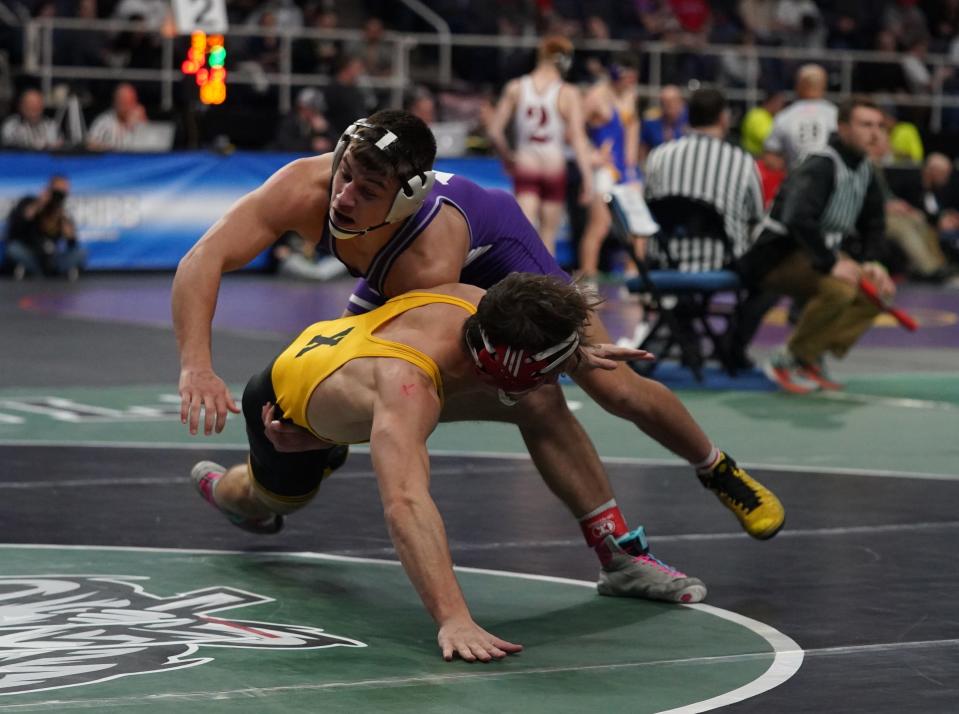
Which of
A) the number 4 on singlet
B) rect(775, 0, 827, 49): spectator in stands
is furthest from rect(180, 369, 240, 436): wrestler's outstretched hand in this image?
rect(775, 0, 827, 49): spectator in stands

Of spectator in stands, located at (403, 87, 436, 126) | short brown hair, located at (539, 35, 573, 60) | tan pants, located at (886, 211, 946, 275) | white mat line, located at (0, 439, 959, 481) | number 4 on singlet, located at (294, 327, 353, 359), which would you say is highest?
short brown hair, located at (539, 35, 573, 60)

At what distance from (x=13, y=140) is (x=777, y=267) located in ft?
28.0

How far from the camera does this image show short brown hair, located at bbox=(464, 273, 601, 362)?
4.36 meters

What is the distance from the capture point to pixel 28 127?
Result: 53.4 feet

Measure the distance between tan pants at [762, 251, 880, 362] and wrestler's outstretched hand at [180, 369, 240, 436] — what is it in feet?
17.7

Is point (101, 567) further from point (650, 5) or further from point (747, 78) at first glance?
point (650, 5)

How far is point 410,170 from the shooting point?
4.78 m

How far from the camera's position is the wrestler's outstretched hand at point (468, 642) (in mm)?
4238

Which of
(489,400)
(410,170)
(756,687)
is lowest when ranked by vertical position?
(756,687)

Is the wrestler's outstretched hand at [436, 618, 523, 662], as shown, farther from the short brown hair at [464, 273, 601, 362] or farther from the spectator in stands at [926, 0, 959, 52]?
the spectator in stands at [926, 0, 959, 52]

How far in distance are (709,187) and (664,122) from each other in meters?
7.30

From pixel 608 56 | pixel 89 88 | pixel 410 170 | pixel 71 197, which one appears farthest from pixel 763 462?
pixel 608 56

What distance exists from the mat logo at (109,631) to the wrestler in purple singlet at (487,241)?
97cm

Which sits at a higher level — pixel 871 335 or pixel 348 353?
pixel 348 353
